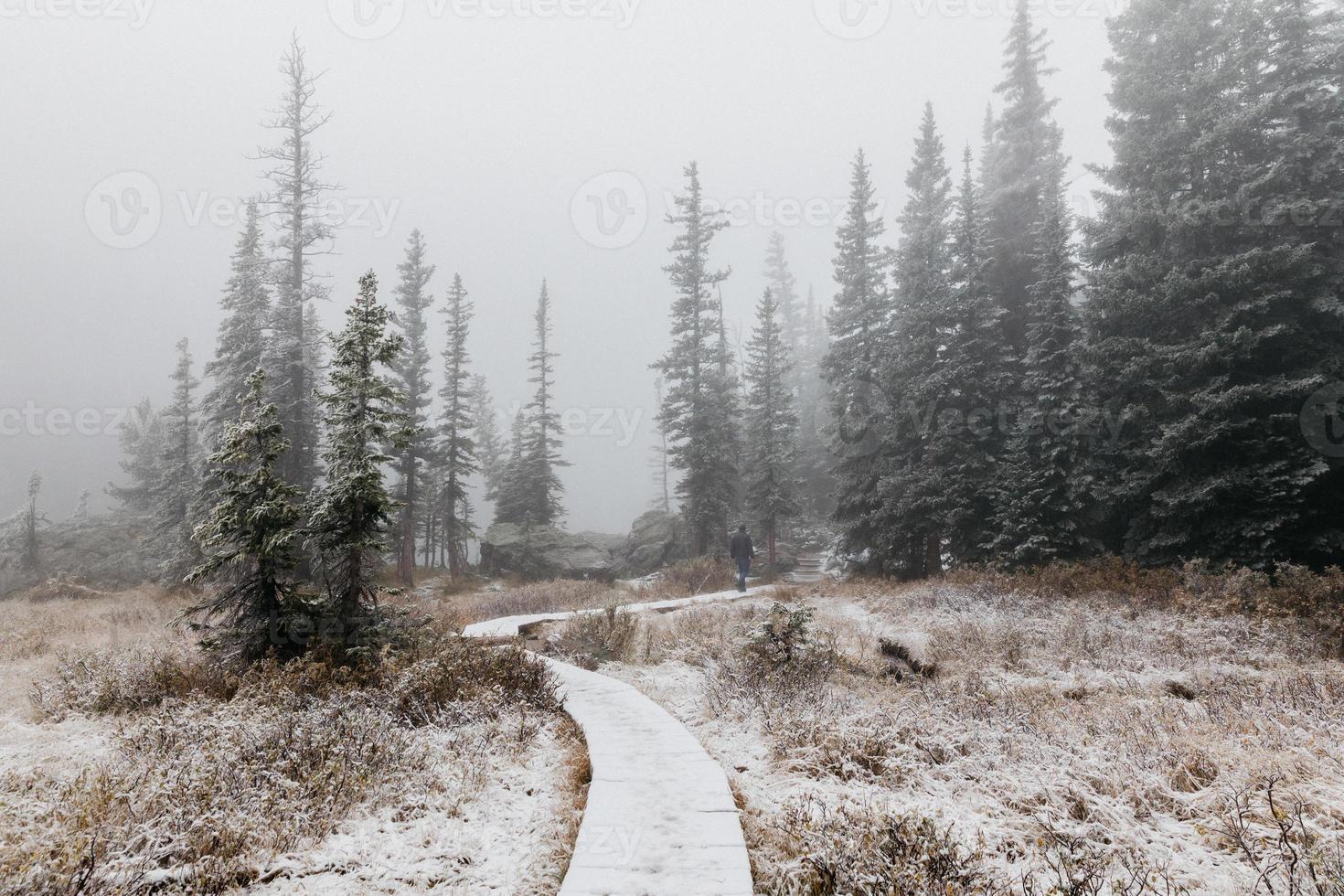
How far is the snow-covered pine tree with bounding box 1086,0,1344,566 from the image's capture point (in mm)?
14008

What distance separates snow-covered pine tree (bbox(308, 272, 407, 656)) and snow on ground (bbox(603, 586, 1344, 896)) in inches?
189

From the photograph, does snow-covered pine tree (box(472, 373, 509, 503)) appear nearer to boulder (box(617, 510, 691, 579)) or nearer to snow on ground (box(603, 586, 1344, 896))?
boulder (box(617, 510, 691, 579))

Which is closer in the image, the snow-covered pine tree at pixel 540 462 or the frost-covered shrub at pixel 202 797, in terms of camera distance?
the frost-covered shrub at pixel 202 797

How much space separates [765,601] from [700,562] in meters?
8.86

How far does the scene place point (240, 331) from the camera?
2438 cm

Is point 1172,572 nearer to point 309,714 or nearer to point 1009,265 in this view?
point 1009,265

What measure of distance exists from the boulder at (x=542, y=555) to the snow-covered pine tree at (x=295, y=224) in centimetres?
1279

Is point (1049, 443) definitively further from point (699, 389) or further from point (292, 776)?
point (292, 776)

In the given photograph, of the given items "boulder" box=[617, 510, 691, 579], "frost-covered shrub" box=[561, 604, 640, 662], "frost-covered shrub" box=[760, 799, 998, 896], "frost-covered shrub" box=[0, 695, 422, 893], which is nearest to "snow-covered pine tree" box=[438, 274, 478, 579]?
"boulder" box=[617, 510, 691, 579]

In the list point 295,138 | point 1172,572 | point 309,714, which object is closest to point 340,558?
point 309,714

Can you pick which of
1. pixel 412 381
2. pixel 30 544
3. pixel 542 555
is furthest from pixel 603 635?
pixel 30 544

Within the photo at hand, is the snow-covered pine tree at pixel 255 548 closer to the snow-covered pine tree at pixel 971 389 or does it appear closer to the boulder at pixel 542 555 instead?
the snow-covered pine tree at pixel 971 389

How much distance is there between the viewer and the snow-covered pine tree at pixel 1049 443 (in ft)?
59.1

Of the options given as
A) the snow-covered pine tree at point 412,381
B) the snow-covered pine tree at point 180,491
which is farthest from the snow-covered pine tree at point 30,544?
the snow-covered pine tree at point 412,381
